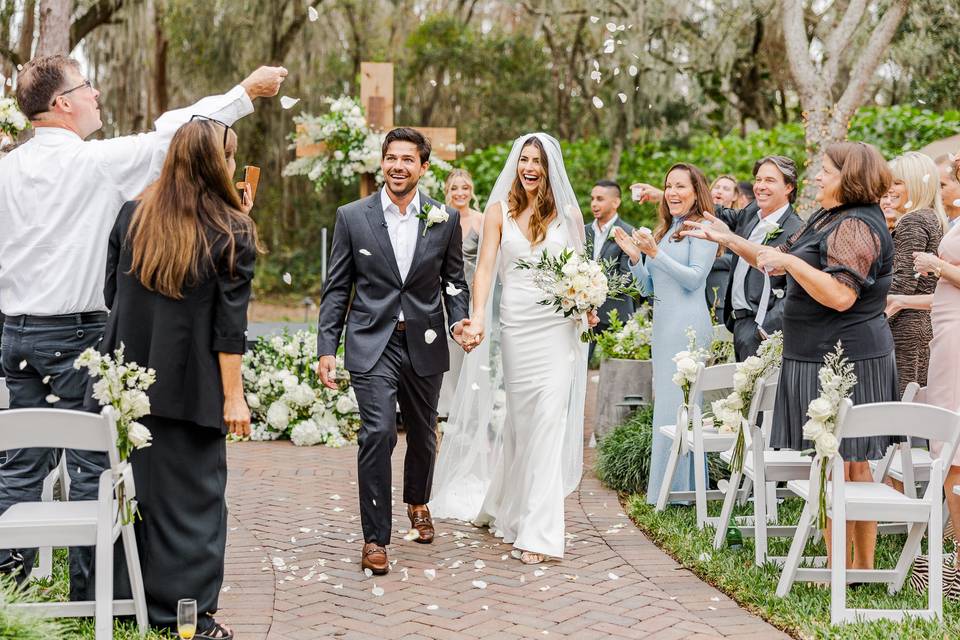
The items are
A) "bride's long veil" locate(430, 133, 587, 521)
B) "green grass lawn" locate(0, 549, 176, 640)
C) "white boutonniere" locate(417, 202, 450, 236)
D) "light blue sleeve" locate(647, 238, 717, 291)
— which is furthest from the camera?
"light blue sleeve" locate(647, 238, 717, 291)

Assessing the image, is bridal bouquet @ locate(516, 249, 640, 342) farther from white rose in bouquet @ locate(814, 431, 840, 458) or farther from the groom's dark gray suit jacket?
white rose in bouquet @ locate(814, 431, 840, 458)

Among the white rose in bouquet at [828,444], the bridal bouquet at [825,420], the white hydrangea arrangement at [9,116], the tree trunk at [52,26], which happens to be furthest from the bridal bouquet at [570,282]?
the tree trunk at [52,26]

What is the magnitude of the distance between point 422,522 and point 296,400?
10.3 ft

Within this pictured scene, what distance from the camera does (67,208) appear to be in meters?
4.20

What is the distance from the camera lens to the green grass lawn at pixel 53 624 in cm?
343

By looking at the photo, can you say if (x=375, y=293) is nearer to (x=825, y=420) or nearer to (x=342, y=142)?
(x=825, y=420)

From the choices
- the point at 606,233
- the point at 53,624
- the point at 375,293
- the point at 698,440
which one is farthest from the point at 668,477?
the point at 53,624

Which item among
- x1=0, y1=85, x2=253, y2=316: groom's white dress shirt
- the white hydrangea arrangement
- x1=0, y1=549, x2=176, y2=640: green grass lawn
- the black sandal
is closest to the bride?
the black sandal

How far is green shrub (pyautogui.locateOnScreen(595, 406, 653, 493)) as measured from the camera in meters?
6.84

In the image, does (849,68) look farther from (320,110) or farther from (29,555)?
(29,555)

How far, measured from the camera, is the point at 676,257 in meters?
6.29

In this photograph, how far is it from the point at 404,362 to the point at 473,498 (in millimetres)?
1301

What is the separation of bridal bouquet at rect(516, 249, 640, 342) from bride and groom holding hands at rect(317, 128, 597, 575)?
10 cm

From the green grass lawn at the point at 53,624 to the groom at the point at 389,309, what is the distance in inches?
53.7
